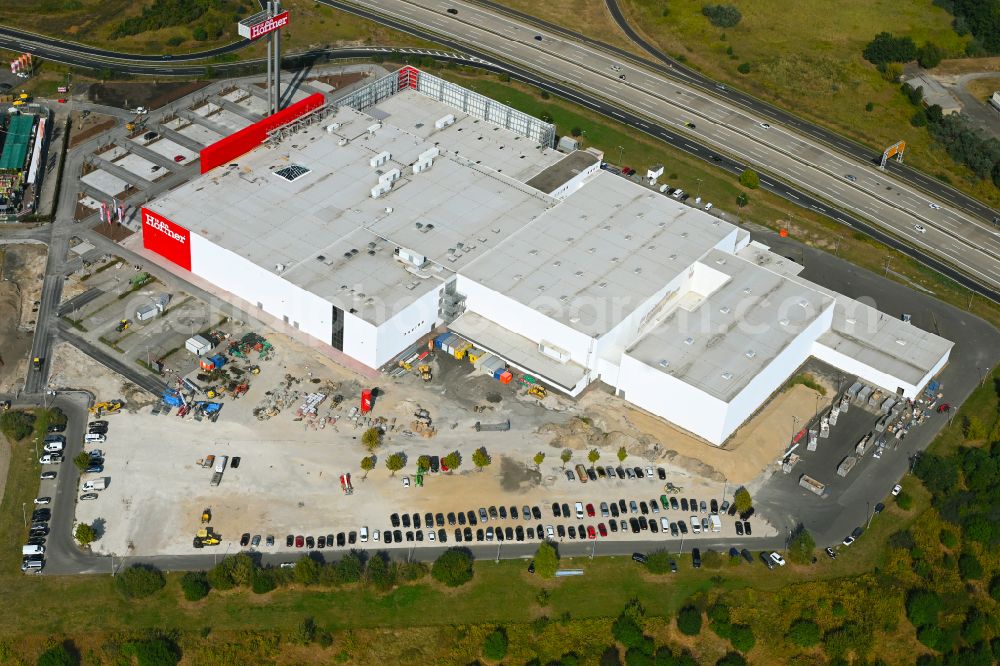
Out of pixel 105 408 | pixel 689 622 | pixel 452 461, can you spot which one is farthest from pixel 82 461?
pixel 689 622

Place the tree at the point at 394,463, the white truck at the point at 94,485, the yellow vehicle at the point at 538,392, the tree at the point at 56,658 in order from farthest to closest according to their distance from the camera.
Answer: the yellow vehicle at the point at 538,392
the tree at the point at 394,463
the white truck at the point at 94,485
the tree at the point at 56,658

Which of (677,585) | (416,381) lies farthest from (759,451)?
(416,381)

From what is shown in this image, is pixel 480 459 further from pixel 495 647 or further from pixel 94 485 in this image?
pixel 94 485

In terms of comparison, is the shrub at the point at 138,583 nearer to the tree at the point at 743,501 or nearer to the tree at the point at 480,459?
the tree at the point at 480,459

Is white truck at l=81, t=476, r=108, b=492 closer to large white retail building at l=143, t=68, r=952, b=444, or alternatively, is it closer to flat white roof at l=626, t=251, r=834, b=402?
large white retail building at l=143, t=68, r=952, b=444

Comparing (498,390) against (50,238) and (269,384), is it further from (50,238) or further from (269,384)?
(50,238)

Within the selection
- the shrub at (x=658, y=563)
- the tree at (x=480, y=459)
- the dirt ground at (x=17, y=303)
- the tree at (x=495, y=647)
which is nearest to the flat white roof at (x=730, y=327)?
the shrub at (x=658, y=563)
